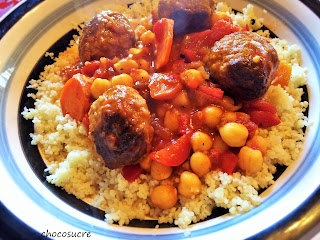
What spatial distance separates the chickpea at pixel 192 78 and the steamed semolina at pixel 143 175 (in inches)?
39.4

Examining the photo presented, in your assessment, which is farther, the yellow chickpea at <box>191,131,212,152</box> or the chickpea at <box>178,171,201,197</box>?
the yellow chickpea at <box>191,131,212,152</box>

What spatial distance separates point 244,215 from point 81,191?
1.92m

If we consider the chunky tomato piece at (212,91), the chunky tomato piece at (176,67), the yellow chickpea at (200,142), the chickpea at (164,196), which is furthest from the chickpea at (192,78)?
the chickpea at (164,196)

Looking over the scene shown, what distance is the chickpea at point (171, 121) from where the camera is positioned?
→ 375 centimetres

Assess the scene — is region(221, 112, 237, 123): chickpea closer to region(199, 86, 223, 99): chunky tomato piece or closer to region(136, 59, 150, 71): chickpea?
region(199, 86, 223, 99): chunky tomato piece

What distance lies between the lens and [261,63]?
3402 millimetres

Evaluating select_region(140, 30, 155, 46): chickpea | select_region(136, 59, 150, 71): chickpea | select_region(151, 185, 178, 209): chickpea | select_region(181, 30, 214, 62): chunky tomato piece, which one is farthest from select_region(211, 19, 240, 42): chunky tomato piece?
select_region(151, 185, 178, 209): chickpea

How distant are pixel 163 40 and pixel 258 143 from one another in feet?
6.26

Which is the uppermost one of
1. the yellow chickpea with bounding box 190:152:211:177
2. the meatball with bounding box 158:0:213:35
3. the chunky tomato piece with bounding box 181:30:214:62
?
the meatball with bounding box 158:0:213:35

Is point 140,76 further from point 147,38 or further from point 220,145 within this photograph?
point 220,145

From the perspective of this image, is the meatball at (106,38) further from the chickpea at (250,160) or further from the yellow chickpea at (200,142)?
the chickpea at (250,160)

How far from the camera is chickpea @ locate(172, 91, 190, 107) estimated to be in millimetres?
3828

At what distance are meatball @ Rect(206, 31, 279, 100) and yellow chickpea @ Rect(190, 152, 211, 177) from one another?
86cm

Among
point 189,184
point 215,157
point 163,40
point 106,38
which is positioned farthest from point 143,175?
point 106,38
